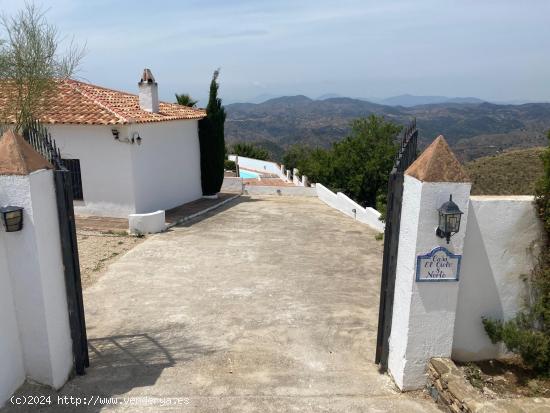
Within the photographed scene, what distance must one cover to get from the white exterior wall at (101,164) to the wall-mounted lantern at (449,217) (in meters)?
11.3

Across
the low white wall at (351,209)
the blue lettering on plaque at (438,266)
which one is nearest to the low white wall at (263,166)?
the low white wall at (351,209)

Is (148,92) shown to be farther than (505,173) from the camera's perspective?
No

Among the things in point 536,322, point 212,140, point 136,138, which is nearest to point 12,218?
point 536,322

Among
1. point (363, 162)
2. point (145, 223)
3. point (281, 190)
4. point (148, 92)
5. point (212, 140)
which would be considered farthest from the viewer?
point (363, 162)

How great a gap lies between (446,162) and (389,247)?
1.16 metres

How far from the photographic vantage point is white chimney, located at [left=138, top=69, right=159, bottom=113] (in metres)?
15.9

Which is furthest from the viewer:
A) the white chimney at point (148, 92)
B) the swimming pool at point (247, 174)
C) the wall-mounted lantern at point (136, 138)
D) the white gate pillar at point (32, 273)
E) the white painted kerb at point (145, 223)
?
the swimming pool at point (247, 174)

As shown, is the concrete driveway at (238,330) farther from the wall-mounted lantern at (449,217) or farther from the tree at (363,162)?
the tree at (363,162)

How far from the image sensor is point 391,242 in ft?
16.5

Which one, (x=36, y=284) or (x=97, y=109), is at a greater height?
(x=97, y=109)

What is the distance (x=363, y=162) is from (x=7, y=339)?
27852 mm

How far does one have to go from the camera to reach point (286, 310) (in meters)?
7.25

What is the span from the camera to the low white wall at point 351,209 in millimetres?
13586

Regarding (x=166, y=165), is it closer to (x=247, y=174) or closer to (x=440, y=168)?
(x=440, y=168)
